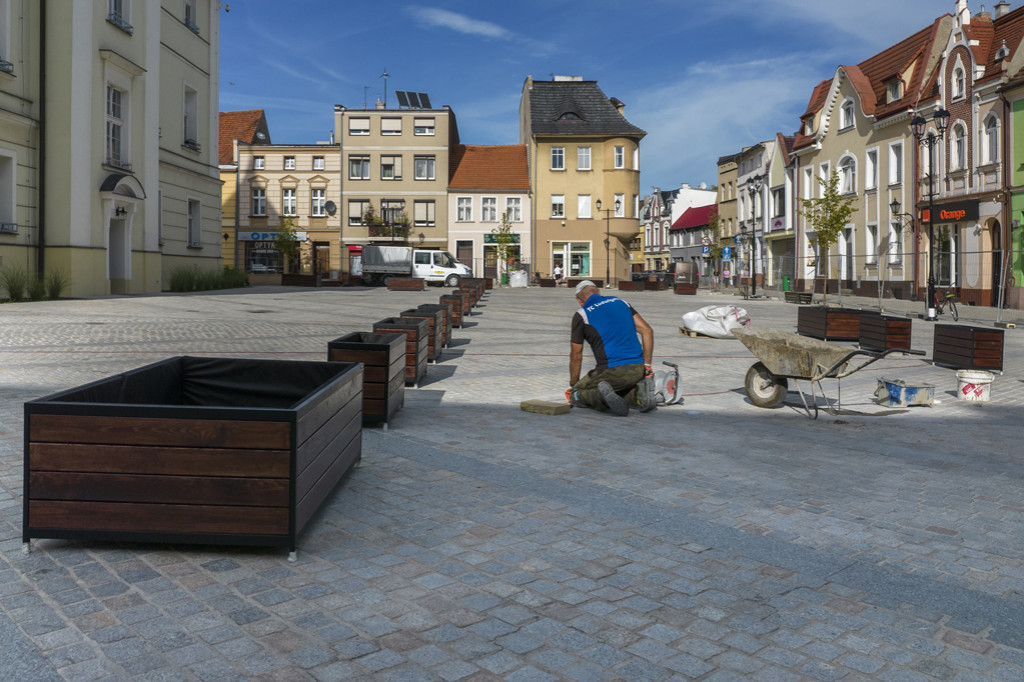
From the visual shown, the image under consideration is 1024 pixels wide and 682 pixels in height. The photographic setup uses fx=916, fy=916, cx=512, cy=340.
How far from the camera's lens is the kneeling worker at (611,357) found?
368 inches

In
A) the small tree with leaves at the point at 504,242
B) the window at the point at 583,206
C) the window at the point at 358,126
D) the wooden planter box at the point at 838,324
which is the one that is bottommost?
the wooden planter box at the point at 838,324

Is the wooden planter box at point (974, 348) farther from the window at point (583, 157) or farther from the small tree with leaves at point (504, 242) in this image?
the window at point (583, 157)

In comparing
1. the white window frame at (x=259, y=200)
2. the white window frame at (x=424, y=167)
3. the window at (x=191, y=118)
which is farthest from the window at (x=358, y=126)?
the window at (x=191, y=118)

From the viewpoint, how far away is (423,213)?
208ft

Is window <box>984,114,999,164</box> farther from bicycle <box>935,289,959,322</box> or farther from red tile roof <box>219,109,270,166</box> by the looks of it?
red tile roof <box>219,109,270,166</box>

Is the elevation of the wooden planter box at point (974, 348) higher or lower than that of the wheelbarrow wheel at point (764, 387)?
higher

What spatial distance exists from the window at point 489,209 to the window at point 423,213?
3.45 m

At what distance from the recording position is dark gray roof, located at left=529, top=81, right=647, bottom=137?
2462 inches

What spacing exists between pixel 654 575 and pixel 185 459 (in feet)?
7.75

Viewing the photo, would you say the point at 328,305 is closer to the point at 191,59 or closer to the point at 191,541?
the point at 191,59

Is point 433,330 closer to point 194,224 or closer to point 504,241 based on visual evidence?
point 194,224

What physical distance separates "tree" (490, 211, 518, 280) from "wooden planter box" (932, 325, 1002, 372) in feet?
159

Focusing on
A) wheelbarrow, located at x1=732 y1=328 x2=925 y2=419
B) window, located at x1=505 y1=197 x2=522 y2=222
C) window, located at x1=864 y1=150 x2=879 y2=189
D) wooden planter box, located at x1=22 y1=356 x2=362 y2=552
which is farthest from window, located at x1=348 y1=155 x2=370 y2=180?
wooden planter box, located at x1=22 y1=356 x2=362 y2=552

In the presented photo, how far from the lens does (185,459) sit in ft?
14.7
